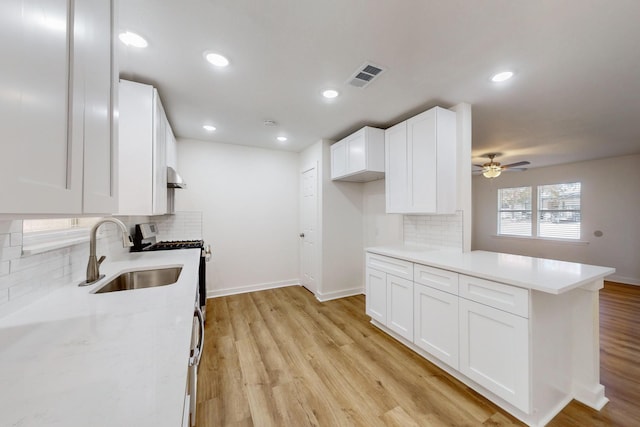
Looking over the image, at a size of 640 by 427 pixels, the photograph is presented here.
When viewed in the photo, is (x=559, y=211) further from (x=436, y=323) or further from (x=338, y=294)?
(x=436, y=323)

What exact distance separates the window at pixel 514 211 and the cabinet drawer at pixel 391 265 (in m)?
5.29

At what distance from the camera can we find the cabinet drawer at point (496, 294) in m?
1.47

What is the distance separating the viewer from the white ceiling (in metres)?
1.35

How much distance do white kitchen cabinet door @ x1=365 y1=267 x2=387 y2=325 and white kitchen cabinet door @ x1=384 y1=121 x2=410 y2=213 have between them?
2.54ft

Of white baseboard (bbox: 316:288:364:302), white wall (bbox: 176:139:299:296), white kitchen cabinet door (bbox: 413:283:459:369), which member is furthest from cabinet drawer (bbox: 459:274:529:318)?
white wall (bbox: 176:139:299:296)

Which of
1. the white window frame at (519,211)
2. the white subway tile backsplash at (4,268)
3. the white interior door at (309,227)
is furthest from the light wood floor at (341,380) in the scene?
the white window frame at (519,211)

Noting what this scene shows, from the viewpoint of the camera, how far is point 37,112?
521 mm

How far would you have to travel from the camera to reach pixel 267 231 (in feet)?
13.6

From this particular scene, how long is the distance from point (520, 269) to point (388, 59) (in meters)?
1.76

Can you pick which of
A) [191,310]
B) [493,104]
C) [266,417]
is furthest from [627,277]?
[191,310]

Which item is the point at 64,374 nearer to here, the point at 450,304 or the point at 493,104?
the point at 450,304

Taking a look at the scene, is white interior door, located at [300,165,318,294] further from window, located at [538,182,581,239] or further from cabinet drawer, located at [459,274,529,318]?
window, located at [538,182,581,239]

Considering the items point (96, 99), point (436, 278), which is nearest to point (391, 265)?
point (436, 278)

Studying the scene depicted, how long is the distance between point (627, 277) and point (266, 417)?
677 cm
